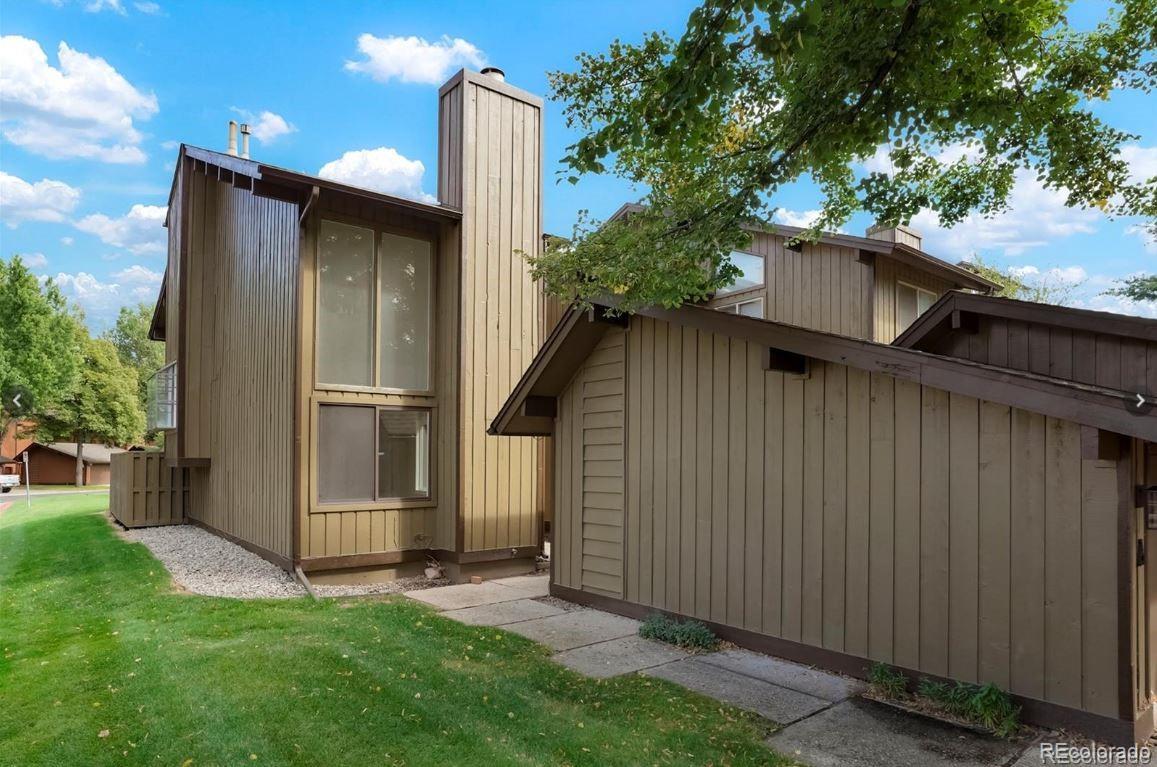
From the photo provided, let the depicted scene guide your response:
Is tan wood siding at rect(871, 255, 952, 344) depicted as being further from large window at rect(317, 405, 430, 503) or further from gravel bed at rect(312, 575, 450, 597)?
gravel bed at rect(312, 575, 450, 597)

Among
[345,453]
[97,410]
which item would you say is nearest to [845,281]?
[345,453]

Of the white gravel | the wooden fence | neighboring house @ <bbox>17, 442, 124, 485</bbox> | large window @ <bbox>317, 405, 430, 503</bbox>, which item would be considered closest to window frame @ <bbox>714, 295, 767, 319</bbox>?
large window @ <bbox>317, 405, 430, 503</bbox>

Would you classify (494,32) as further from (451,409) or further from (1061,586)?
(1061,586)

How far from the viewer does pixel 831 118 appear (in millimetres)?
5422

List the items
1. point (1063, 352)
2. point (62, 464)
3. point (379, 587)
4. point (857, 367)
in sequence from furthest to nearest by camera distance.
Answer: point (62, 464), point (379, 587), point (1063, 352), point (857, 367)

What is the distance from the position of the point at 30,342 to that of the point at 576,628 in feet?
114

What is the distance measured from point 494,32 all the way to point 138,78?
26598 mm

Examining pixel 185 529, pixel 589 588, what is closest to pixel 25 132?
pixel 185 529

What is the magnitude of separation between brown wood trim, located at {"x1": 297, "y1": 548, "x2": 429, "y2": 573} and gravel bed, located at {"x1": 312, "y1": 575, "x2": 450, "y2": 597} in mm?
241

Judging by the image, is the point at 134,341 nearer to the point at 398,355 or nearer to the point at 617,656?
the point at 398,355

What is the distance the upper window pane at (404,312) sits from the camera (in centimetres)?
952

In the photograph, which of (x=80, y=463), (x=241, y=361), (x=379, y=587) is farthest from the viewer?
(x=80, y=463)

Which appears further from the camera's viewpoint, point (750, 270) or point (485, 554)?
point (750, 270)

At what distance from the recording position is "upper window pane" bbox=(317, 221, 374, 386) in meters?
8.99
